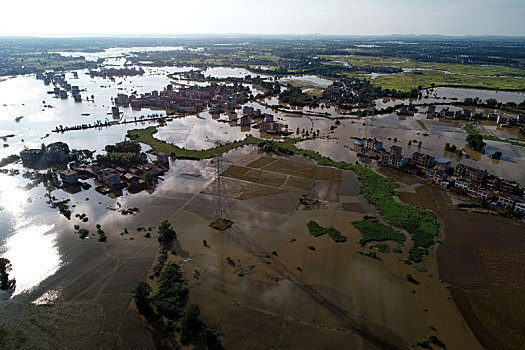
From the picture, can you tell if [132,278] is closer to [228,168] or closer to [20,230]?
[20,230]

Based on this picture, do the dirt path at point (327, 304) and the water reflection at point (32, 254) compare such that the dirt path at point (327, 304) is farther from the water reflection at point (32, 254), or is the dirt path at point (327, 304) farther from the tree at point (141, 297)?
the water reflection at point (32, 254)

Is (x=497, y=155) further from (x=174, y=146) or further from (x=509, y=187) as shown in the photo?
(x=174, y=146)

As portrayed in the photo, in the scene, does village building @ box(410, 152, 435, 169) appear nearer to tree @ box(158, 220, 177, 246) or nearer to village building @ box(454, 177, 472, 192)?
village building @ box(454, 177, 472, 192)

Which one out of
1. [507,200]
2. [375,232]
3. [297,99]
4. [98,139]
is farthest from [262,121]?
[507,200]

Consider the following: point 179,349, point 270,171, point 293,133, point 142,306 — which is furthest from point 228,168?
point 179,349

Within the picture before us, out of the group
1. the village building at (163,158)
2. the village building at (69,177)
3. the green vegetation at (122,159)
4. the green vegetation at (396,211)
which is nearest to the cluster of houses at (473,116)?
the green vegetation at (396,211)

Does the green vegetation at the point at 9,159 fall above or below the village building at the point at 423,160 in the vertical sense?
below
